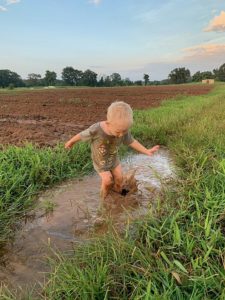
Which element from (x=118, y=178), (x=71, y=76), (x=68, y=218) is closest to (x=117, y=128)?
(x=118, y=178)

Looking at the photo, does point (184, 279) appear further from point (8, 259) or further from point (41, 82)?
point (41, 82)

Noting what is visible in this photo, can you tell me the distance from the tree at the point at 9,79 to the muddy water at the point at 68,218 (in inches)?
2390

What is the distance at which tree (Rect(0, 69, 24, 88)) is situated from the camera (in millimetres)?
62500

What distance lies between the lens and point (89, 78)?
68312 millimetres

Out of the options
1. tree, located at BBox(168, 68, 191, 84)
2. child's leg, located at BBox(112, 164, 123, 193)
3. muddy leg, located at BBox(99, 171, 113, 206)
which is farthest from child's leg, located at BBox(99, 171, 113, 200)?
tree, located at BBox(168, 68, 191, 84)

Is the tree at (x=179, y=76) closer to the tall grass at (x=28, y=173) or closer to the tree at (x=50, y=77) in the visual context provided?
the tree at (x=50, y=77)

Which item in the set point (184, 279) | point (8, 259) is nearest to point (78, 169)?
point (8, 259)

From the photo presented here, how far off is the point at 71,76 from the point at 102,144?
7046 cm

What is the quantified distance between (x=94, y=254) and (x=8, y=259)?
72 cm

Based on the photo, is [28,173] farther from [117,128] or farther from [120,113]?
[120,113]

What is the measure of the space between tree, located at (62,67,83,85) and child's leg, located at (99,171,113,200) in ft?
223

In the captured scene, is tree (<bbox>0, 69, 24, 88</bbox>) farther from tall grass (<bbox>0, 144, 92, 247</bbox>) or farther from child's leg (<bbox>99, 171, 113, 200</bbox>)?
child's leg (<bbox>99, 171, 113, 200</bbox>)

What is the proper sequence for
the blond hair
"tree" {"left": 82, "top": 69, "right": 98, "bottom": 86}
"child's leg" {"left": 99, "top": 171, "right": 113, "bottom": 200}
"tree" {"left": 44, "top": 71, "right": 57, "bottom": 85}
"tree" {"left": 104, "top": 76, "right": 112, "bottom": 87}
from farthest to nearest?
"tree" {"left": 44, "top": 71, "right": 57, "bottom": 85} < "tree" {"left": 82, "top": 69, "right": 98, "bottom": 86} < "tree" {"left": 104, "top": 76, "right": 112, "bottom": 87} < "child's leg" {"left": 99, "top": 171, "right": 113, "bottom": 200} < the blond hair

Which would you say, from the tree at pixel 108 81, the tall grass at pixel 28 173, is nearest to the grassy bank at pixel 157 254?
the tall grass at pixel 28 173
